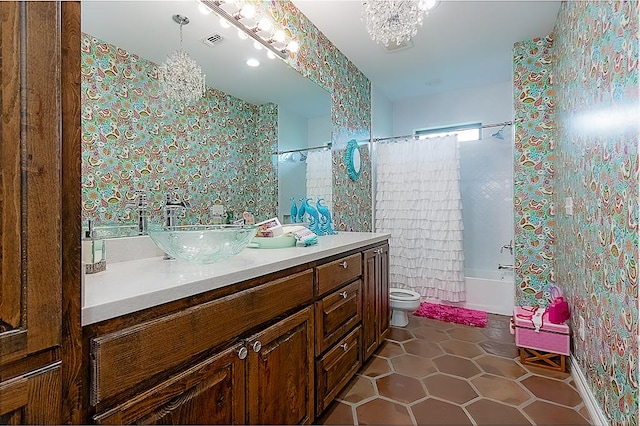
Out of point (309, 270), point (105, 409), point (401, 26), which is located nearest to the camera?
point (105, 409)

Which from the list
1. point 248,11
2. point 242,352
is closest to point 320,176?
point 248,11

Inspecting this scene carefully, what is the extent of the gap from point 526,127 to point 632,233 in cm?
206

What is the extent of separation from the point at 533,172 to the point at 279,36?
2.44 m

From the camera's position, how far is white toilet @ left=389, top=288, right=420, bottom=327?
2818 mm

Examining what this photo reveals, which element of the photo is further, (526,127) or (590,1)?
(526,127)

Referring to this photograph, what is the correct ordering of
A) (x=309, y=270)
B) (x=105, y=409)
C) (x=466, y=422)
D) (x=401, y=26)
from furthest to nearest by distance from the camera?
(x=401, y=26) < (x=466, y=422) < (x=309, y=270) < (x=105, y=409)

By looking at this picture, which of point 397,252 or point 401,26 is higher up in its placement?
point 401,26

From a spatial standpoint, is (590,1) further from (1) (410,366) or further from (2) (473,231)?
(2) (473,231)

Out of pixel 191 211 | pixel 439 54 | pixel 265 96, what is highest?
pixel 439 54

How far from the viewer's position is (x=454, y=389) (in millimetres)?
1915

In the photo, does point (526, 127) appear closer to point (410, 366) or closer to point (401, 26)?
point (401, 26)

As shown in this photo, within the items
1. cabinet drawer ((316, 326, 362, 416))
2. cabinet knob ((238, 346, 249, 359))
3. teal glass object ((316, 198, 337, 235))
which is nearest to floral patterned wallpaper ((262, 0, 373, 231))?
teal glass object ((316, 198, 337, 235))

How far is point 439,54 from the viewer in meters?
3.06

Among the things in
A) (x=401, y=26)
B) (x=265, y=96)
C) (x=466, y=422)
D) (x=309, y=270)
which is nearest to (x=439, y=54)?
(x=401, y=26)
